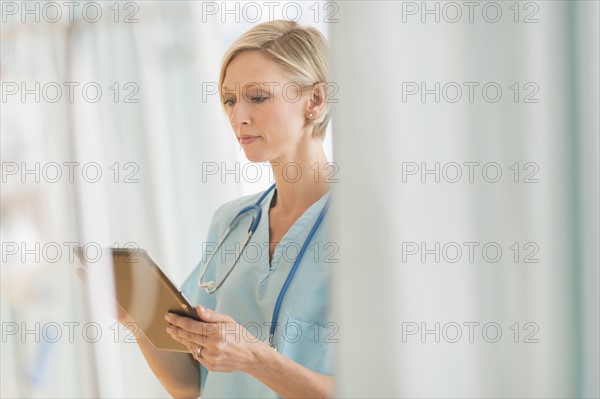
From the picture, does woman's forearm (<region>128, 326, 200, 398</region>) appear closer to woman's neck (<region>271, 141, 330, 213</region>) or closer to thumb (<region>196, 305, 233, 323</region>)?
thumb (<region>196, 305, 233, 323</region>)

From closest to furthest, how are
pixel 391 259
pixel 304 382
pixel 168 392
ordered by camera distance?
pixel 391 259
pixel 304 382
pixel 168 392

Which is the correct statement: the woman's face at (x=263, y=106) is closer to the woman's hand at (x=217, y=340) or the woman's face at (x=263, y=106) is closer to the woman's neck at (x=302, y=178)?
the woman's neck at (x=302, y=178)

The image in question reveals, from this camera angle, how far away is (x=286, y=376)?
0.85 metres

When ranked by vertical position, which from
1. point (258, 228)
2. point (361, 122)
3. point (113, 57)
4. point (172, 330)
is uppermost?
point (113, 57)

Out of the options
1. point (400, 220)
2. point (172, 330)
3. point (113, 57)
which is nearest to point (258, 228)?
point (172, 330)

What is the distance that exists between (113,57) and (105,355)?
0.37 metres

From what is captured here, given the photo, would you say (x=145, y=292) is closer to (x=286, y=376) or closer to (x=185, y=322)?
(x=185, y=322)

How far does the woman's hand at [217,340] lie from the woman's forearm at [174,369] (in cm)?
10

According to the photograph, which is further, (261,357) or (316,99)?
(316,99)

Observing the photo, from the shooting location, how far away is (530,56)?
1.78 feet

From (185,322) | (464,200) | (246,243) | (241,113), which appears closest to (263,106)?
(241,113)

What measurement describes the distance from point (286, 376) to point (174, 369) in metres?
0.21

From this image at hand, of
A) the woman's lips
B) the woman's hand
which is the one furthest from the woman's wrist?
the woman's lips

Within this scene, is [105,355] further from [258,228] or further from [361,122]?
[361,122]
